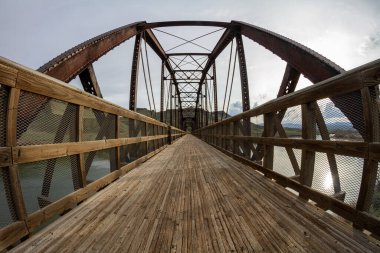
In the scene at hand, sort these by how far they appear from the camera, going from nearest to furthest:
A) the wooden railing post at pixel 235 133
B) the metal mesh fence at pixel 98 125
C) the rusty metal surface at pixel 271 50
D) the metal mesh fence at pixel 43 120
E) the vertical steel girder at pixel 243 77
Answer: the metal mesh fence at pixel 43 120
the metal mesh fence at pixel 98 125
the rusty metal surface at pixel 271 50
the wooden railing post at pixel 235 133
the vertical steel girder at pixel 243 77

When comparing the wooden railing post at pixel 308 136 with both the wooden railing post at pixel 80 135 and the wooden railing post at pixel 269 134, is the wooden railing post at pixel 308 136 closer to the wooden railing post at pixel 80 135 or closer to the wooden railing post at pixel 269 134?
the wooden railing post at pixel 269 134

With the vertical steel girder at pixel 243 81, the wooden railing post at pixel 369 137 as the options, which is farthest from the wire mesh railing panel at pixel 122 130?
the wooden railing post at pixel 369 137

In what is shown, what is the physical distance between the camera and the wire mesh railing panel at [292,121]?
3059mm

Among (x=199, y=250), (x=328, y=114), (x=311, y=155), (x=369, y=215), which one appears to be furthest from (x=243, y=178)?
(x=199, y=250)

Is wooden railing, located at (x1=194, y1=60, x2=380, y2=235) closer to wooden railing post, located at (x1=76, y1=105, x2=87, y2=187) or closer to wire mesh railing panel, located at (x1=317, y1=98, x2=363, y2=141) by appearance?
wire mesh railing panel, located at (x1=317, y1=98, x2=363, y2=141)

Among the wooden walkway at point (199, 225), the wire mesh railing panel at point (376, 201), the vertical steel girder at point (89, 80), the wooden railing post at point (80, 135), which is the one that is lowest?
the wooden walkway at point (199, 225)

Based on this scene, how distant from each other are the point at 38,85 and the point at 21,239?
117cm

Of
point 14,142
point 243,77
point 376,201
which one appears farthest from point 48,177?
point 243,77

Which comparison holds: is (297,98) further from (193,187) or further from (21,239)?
(21,239)

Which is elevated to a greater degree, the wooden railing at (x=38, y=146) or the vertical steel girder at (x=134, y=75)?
the vertical steel girder at (x=134, y=75)

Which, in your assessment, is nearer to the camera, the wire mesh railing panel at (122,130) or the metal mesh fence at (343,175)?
the metal mesh fence at (343,175)

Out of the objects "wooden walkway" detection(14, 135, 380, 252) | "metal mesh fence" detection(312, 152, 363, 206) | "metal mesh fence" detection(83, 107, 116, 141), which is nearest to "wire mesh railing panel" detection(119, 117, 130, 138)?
"metal mesh fence" detection(83, 107, 116, 141)

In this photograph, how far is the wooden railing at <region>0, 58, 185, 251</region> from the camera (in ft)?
5.45

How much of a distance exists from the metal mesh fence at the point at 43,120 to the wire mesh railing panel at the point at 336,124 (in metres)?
2.60
